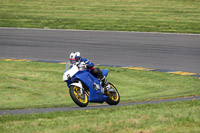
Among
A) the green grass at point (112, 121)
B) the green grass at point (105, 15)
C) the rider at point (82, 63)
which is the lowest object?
the green grass at point (112, 121)

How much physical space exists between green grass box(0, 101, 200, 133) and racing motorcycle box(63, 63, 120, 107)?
1.14m

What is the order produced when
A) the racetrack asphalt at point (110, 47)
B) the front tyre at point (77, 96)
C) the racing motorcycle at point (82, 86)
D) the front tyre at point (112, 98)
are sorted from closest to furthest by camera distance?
the front tyre at point (77, 96), the racing motorcycle at point (82, 86), the front tyre at point (112, 98), the racetrack asphalt at point (110, 47)

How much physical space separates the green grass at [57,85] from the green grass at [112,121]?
2456 millimetres

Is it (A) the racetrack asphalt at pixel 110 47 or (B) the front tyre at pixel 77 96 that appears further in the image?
(A) the racetrack asphalt at pixel 110 47

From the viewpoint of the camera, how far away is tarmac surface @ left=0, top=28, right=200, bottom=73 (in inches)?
798

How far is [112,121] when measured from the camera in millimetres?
8125

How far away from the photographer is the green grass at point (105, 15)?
103 feet

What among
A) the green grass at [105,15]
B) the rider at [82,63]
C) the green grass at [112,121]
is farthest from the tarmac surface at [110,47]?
the green grass at [112,121]

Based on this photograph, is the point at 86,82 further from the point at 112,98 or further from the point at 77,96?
the point at 112,98

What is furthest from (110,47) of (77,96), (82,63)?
(77,96)

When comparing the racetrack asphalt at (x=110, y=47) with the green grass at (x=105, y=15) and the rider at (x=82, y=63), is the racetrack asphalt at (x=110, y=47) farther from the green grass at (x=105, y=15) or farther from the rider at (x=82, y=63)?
the rider at (x=82, y=63)

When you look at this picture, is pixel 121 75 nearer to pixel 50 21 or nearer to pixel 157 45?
pixel 157 45

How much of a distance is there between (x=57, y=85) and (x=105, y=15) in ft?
71.3

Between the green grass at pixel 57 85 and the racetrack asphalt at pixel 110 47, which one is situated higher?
the racetrack asphalt at pixel 110 47
